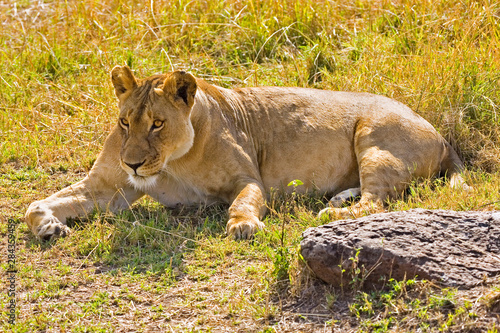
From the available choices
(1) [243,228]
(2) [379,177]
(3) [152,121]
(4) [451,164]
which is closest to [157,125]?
(3) [152,121]

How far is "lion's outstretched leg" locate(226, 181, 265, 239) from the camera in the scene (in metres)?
4.61

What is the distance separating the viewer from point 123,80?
498 centimetres

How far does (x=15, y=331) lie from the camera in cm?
351

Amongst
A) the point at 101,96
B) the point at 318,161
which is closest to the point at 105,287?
the point at 318,161

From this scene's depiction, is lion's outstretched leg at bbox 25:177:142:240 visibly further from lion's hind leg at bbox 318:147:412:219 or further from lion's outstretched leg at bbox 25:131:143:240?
lion's hind leg at bbox 318:147:412:219

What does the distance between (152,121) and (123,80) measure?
0.39 meters

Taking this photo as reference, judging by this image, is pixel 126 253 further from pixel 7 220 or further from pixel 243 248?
pixel 7 220

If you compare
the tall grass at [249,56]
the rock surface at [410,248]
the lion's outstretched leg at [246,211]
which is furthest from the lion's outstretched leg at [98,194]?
the rock surface at [410,248]

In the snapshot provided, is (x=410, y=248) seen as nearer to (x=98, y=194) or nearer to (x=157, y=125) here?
(x=157, y=125)

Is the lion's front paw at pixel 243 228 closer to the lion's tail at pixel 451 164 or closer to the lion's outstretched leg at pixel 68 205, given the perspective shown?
the lion's outstretched leg at pixel 68 205

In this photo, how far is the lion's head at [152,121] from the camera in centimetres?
476

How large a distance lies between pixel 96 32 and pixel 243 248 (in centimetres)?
473

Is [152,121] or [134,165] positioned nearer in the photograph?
[134,165]

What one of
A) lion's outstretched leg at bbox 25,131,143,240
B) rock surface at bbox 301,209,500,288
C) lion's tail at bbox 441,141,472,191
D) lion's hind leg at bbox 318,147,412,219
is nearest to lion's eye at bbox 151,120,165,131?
lion's outstretched leg at bbox 25,131,143,240
